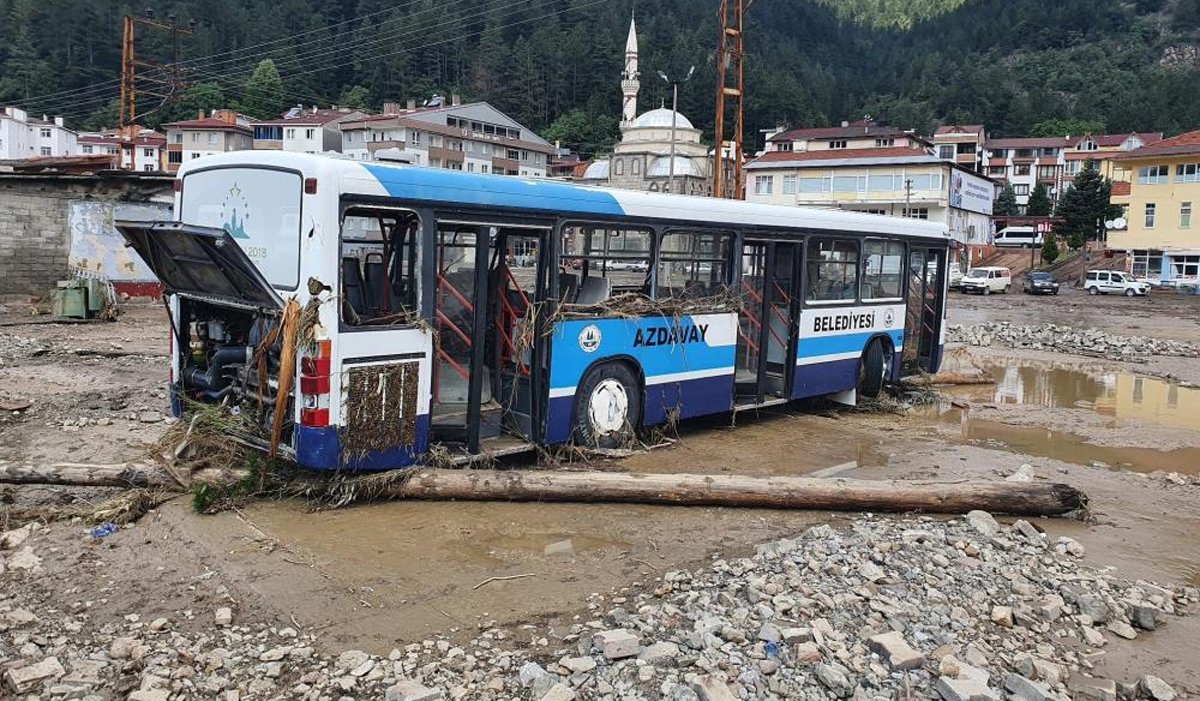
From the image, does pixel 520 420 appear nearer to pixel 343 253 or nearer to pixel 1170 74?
pixel 343 253

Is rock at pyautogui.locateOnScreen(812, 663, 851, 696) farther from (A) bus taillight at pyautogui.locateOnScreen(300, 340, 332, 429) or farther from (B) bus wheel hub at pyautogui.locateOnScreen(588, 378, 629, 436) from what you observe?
(B) bus wheel hub at pyautogui.locateOnScreen(588, 378, 629, 436)

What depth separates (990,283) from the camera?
47781 mm

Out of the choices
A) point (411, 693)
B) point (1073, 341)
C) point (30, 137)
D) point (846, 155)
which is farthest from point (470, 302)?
point (30, 137)

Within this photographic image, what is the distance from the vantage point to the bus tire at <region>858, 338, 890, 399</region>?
12.9 meters

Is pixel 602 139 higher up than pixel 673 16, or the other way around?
pixel 673 16

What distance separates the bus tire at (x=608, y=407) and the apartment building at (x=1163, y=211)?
2056 inches

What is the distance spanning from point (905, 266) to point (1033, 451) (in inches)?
138

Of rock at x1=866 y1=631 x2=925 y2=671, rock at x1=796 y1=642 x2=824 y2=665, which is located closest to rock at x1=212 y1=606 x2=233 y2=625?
rock at x1=796 y1=642 x2=824 y2=665

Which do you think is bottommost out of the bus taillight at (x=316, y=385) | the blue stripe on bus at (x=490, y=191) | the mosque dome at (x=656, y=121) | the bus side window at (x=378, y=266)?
the bus taillight at (x=316, y=385)

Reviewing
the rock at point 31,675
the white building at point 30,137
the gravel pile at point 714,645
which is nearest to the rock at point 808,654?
the gravel pile at point 714,645

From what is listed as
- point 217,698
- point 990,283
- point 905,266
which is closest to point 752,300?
point 905,266

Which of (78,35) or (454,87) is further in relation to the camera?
(454,87)

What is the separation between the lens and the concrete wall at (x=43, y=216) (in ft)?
72.3

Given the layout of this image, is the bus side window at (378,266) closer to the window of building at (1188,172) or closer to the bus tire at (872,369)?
the bus tire at (872,369)
